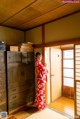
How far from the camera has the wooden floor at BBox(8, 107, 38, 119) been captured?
2929 millimetres

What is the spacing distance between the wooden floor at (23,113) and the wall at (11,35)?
2138 mm

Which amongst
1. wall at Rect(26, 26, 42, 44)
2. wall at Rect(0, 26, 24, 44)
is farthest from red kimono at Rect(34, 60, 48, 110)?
wall at Rect(0, 26, 24, 44)

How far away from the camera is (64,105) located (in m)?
3.66

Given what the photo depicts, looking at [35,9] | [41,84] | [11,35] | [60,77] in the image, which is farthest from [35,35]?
[60,77]

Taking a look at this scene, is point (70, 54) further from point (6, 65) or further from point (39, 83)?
point (6, 65)

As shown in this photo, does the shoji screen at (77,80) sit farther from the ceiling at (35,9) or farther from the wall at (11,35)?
the wall at (11,35)

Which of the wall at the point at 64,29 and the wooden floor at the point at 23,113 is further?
the wooden floor at the point at 23,113

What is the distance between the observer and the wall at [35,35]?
11.8 ft

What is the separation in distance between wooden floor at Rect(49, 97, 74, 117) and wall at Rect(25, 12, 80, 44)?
2.02m

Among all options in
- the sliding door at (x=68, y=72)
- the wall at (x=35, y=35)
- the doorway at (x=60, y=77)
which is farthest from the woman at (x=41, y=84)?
the sliding door at (x=68, y=72)

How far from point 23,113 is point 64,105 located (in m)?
1.35

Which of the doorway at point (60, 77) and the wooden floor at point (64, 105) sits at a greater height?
the doorway at point (60, 77)

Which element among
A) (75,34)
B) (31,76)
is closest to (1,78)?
(31,76)

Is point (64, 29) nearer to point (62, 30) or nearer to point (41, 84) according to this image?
point (62, 30)
